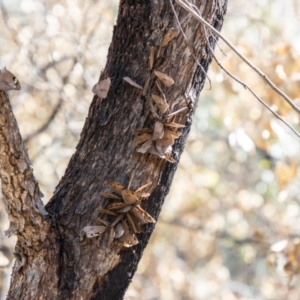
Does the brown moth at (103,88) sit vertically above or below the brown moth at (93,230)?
above

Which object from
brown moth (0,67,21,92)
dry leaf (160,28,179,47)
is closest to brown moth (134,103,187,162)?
dry leaf (160,28,179,47)

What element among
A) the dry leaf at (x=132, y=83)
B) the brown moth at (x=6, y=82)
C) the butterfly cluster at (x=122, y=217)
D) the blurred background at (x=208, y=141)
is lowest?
the butterfly cluster at (x=122, y=217)

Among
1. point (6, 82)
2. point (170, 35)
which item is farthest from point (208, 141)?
point (6, 82)

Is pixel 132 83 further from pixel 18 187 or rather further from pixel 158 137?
pixel 18 187

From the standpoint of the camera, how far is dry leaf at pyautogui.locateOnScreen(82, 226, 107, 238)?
115 cm

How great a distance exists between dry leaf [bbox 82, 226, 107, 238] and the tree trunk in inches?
0.5

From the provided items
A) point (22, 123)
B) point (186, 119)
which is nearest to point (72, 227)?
point (186, 119)

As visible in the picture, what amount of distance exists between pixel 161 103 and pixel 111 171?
0.14m

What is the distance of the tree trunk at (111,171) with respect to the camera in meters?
1.15

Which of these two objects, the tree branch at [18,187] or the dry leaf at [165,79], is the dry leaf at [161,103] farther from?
the tree branch at [18,187]

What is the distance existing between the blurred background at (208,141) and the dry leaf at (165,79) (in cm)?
33

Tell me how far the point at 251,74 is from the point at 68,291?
88.9 inches

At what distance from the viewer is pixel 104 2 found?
11.5 ft

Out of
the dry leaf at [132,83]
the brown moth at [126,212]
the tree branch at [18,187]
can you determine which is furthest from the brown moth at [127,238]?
the dry leaf at [132,83]
